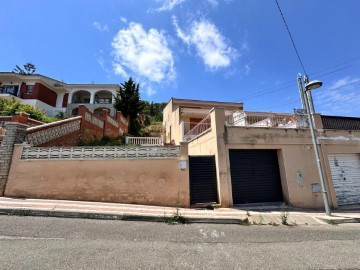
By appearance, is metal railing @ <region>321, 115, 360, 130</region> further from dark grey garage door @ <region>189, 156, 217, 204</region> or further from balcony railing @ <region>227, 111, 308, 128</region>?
dark grey garage door @ <region>189, 156, 217, 204</region>

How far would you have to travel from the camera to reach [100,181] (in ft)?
25.6

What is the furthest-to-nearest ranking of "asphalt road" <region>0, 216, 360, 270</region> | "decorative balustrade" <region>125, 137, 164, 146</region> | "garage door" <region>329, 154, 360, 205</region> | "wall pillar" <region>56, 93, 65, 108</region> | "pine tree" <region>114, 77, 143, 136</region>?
"wall pillar" <region>56, 93, 65, 108</region>
"pine tree" <region>114, 77, 143, 136</region>
"decorative balustrade" <region>125, 137, 164, 146</region>
"garage door" <region>329, 154, 360, 205</region>
"asphalt road" <region>0, 216, 360, 270</region>

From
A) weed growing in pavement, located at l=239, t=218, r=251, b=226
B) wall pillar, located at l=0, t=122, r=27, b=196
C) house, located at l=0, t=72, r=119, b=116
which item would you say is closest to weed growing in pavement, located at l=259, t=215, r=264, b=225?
weed growing in pavement, located at l=239, t=218, r=251, b=226

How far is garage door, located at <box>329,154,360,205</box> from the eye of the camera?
954 cm

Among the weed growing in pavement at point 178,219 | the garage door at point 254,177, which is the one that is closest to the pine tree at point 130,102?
the garage door at point 254,177

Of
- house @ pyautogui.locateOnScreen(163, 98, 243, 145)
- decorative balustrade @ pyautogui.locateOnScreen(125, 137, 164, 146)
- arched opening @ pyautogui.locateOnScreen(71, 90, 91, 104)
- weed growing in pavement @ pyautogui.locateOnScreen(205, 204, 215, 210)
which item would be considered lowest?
weed growing in pavement @ pyautogui.locateOnScreen(205, 204, 215, 210)

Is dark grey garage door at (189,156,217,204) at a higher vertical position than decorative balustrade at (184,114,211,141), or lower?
lower

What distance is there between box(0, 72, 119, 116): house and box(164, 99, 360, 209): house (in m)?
19.4

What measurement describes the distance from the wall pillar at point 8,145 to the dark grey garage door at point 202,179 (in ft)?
23.9

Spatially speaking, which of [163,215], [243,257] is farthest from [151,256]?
[163,215]

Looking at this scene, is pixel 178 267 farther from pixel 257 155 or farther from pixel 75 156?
pixel 257 155

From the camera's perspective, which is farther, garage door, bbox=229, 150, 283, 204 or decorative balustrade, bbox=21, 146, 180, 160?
garage door, bbox=229, 150, 283, 204

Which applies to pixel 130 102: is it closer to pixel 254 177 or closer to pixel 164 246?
pixel 254 177

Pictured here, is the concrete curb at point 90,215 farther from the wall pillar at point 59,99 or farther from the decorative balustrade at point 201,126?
the wall pillar at point 59,99
